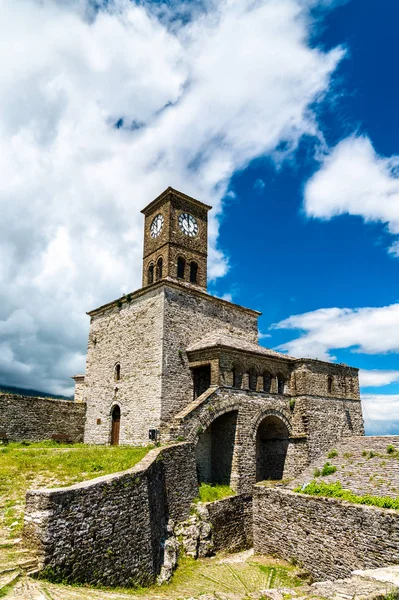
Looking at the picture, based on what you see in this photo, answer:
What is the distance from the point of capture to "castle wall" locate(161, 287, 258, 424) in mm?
21125

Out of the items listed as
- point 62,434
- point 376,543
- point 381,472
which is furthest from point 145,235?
point 376,543

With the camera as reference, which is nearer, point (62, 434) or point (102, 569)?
point (102, 569)

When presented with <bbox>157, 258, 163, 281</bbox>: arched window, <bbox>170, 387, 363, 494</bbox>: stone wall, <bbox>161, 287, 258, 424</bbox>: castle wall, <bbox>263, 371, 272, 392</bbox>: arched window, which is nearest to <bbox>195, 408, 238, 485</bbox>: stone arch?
<bbox>170, 387, 363, 494</bbox>: stone wall

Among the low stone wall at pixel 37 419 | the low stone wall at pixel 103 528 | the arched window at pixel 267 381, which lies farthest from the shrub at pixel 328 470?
the low stone wall at pixel 37 419

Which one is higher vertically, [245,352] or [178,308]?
[178,308]

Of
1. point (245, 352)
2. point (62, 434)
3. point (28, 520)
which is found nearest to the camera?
point (28, 520)

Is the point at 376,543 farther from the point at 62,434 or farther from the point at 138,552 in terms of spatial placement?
the point at 62,434

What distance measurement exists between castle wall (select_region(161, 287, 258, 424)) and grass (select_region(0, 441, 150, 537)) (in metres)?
4.94

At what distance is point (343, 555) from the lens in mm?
13055

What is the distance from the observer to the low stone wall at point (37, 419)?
21250 millimetres

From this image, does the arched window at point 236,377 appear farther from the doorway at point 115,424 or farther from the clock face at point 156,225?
the clock face at point 156,225

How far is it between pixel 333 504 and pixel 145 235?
20540 millimetres

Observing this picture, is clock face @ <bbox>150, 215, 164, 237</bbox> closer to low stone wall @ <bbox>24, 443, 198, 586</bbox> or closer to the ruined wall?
the ruined wall

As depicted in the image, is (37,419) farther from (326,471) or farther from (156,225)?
(326,471)
